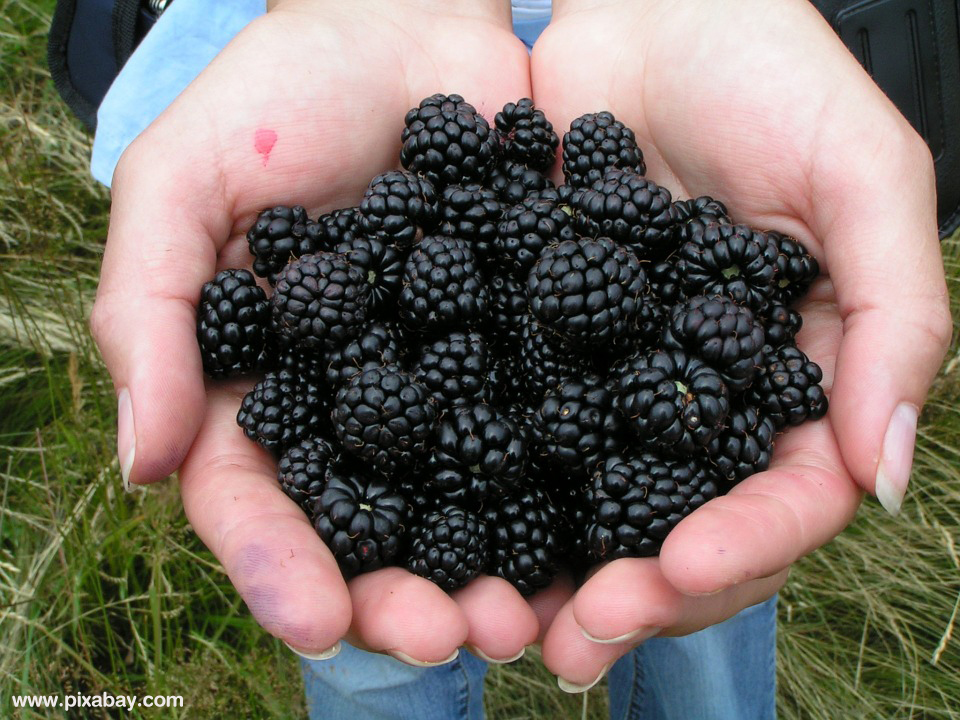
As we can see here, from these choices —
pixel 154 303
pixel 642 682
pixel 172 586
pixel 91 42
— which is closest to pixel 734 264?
pixel 154 303

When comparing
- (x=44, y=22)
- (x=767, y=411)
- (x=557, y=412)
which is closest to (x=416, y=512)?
(x=557, y=412)

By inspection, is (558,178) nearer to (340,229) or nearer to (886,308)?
(340,229)

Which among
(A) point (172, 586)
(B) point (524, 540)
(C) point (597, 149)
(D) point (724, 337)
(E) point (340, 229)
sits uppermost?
(C) point (597, 149)

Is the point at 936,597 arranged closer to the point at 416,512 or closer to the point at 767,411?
the point at 767,411

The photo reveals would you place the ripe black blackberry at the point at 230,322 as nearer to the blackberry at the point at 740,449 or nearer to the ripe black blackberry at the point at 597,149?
the ripe black blackberry at the point at 597,149

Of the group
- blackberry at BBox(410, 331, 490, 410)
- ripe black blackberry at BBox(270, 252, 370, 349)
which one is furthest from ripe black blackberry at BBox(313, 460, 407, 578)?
ripe black blackberry at BBox(270, 252, 370, 349)
